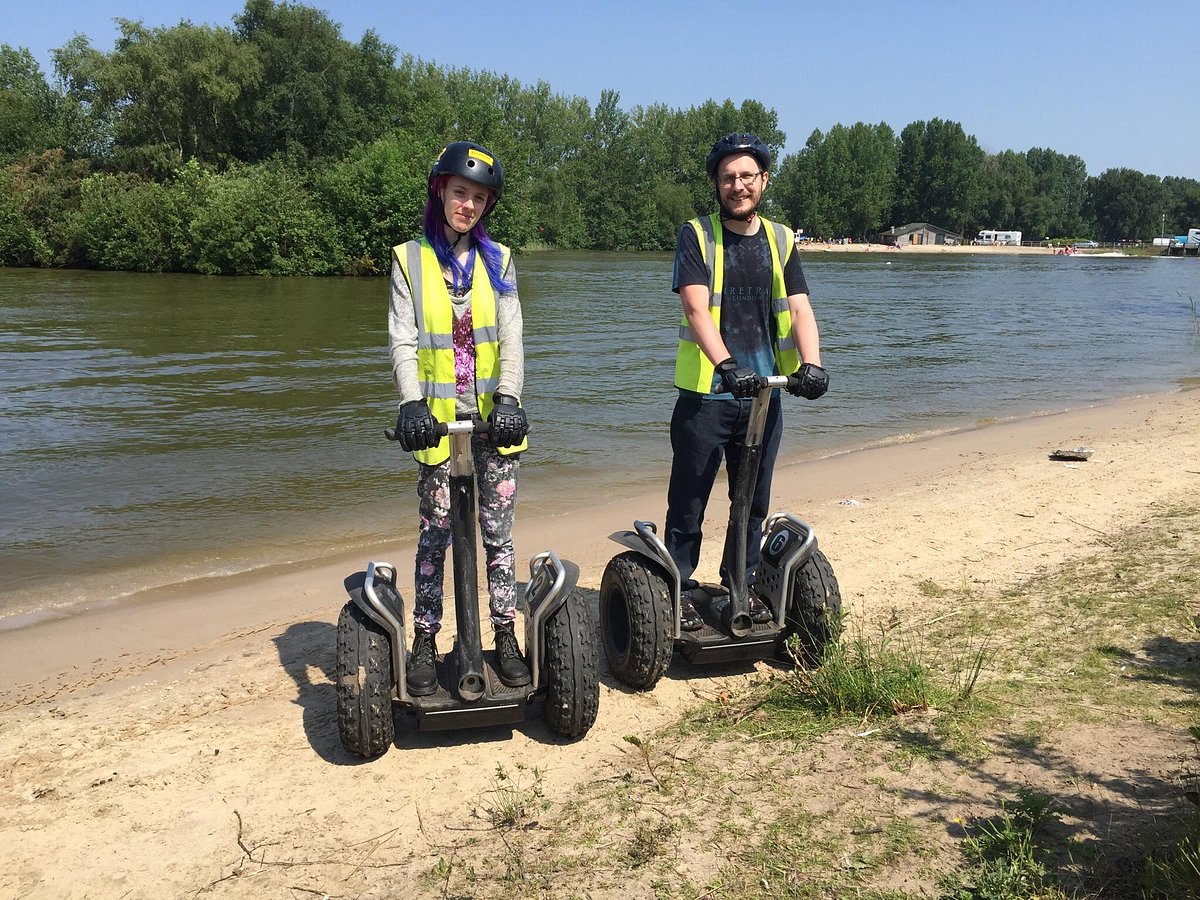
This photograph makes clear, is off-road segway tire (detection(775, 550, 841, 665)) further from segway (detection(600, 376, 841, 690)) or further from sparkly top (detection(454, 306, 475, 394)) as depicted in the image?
sparkly top (detection(454, 306, 475, 394))

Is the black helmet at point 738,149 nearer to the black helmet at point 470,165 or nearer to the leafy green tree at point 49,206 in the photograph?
the black helmet at point 470,165

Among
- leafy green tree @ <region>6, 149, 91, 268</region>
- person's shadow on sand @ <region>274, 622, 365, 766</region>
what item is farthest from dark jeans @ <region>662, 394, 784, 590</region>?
leafy green tree @ <region>6, 149, 91, 268</region>

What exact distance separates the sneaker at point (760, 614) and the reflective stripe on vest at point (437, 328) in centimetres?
137

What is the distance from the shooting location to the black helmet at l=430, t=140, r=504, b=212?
3512 millimetres

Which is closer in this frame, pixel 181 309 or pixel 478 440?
pixel 478 440

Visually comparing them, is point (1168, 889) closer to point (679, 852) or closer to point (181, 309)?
point (679, 852)

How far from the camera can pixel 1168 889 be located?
92.1 inches

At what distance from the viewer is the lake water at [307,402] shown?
755cm

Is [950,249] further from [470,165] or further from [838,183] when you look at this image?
A: [470,165]

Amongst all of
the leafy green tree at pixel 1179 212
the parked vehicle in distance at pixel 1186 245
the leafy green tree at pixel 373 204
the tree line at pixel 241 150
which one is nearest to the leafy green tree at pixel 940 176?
the parked vehicle in distance at pixel 1186 245

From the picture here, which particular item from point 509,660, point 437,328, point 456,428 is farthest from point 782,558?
point 437,328

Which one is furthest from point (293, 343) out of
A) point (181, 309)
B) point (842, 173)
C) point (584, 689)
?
point (842, 173)

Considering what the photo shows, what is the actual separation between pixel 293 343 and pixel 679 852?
18.1 metres

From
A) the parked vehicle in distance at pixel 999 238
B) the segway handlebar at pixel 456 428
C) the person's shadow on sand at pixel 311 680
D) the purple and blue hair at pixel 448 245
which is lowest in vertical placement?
the person's shadow on sand at pixel 311 680
